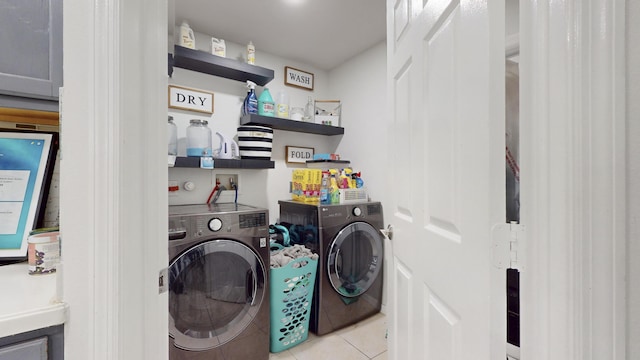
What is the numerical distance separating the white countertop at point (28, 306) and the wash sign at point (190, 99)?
61.5 inches

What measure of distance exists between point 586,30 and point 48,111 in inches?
57.6

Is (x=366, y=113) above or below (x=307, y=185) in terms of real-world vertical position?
above

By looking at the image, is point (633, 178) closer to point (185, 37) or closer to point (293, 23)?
point (293, 23)

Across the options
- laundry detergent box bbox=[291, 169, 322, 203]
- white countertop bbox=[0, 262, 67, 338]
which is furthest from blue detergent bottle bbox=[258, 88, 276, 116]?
white countertop bbox=[0, 262, 67, 338]

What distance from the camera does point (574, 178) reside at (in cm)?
47

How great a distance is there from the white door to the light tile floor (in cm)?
78

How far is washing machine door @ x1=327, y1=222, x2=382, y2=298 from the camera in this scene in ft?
6.77

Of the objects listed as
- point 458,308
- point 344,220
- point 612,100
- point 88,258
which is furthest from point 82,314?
point 344,220

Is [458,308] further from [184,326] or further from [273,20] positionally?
[273,20]

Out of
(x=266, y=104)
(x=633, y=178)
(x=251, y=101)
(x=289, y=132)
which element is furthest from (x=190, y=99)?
(x=633, y=178)

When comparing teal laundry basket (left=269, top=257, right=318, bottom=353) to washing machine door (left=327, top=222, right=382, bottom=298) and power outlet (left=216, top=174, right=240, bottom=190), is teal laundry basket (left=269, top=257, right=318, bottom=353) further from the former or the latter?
power outlet (left=216, top=174, right=240, bottom=190)

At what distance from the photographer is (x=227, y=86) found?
2.30m

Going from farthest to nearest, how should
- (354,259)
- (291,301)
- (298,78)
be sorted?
1. (298,78)
2. (354,259)
3. (291,301)

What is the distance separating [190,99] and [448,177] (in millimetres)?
2044
